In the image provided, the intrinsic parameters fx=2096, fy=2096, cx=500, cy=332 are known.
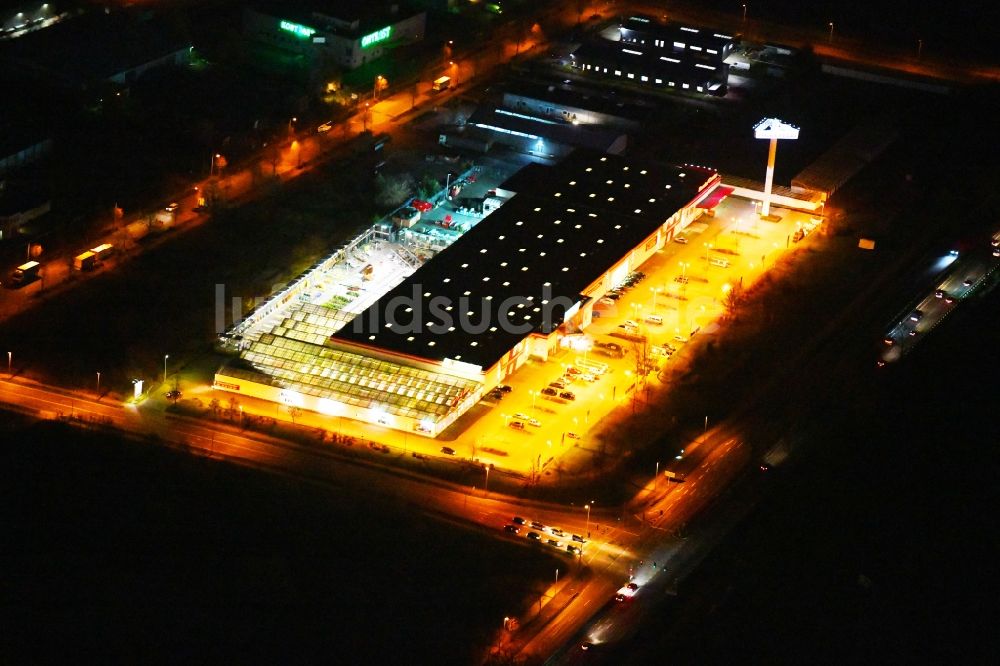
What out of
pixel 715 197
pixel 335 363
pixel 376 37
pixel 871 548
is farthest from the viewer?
pixel 376 37

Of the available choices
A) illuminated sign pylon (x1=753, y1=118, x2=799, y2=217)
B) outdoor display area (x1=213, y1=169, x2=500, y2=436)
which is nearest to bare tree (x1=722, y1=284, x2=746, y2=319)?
illuminated sign pylon (x1=753, y1=118, x2=799, y2=217)

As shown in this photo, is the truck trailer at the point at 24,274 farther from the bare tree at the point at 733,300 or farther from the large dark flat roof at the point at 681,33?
the large dark flat roof at the point at 681,33

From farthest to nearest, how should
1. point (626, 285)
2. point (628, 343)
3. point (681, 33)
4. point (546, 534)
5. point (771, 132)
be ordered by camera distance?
1. point (681, 33)
2. point (771, 132)
3. point (626, 285)
4. point (628, 343)
5. point (546, 534)

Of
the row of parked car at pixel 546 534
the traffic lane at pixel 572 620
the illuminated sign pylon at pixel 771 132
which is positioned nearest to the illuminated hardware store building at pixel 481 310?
the illuminated sign pylon at pixel 771 132

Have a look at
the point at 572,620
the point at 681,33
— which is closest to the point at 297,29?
the point at 681,33

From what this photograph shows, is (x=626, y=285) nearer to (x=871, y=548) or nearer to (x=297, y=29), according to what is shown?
(x=871, y=548)

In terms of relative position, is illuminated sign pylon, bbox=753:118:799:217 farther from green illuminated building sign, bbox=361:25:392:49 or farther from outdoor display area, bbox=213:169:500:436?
green illuminated building sign, bbox=361:25:392:49
